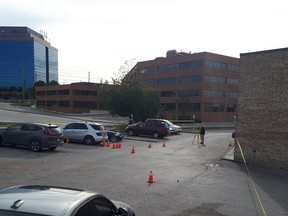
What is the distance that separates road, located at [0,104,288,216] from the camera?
934cm

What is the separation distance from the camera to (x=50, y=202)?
344 cm

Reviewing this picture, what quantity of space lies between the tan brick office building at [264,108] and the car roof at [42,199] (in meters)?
15.8

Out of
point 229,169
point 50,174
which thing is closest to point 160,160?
point 229,169

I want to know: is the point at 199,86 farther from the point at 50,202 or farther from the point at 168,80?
the point at 50,202

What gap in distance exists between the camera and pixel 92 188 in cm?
1065

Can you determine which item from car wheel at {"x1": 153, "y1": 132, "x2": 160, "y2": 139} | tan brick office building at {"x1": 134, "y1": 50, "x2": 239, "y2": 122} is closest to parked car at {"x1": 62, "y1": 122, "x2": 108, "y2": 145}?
car wheel at {"x1": 153, "y1": 132, "x2": 160, "y2": 139}

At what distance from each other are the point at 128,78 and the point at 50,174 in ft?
130

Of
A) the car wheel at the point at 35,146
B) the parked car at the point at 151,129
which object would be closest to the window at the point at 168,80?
the parked car at the point at 151,129

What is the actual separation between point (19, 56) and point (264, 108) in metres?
136

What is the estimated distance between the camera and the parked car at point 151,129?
31.9m

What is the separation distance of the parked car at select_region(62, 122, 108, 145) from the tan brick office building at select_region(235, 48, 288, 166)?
1024 centimetres

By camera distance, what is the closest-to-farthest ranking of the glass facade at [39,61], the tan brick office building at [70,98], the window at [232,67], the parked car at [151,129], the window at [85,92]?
1. the parked car at [151,129]
2. the window at [232,67]
3. the tan brick office building at [70,98]
4. the window at [85,92]
5. the glass facade at [39,61]

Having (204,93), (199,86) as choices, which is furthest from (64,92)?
(204,93)

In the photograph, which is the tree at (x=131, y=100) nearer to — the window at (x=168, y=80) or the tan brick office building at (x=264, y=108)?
the tan brick office building at (x=264, y=108)
